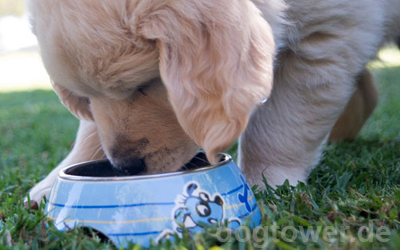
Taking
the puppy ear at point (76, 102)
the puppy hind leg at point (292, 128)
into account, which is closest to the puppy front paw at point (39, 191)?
the puppy ear at point (76, 102)

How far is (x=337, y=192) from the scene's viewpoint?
2.08 metres

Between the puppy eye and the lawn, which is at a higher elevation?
the puppy eye

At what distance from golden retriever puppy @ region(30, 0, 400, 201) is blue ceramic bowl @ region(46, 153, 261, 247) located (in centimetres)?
15

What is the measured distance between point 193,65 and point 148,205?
0.51m

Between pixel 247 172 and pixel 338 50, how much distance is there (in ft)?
2.38

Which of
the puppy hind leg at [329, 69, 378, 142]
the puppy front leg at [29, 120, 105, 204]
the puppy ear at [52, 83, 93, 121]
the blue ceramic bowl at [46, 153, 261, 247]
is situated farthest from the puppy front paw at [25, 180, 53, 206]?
the puppy hind leg at [329, 69, 378, 142]

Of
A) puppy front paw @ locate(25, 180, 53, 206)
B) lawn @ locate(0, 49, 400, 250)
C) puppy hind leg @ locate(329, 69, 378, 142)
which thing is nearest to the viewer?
lawn @ locate(0, 49, 400, 250)

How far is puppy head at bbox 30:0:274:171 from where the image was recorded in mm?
1714

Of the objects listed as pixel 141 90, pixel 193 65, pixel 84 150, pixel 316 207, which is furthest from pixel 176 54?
pixel 84 150

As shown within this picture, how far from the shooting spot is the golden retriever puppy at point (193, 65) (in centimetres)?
173

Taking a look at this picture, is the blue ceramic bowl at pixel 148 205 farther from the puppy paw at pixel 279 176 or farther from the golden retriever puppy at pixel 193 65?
the puppy paw at pixel 279 176

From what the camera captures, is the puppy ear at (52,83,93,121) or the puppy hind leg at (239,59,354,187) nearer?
the puppy ear at (52,83,93,121)

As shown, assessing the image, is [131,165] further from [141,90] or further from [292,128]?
[292,128]

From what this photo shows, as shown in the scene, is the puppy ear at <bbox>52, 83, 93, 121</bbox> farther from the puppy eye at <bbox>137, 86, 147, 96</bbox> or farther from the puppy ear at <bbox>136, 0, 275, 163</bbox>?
the puppy ear at <bbox>136, 0, 275, 163</bbox>
